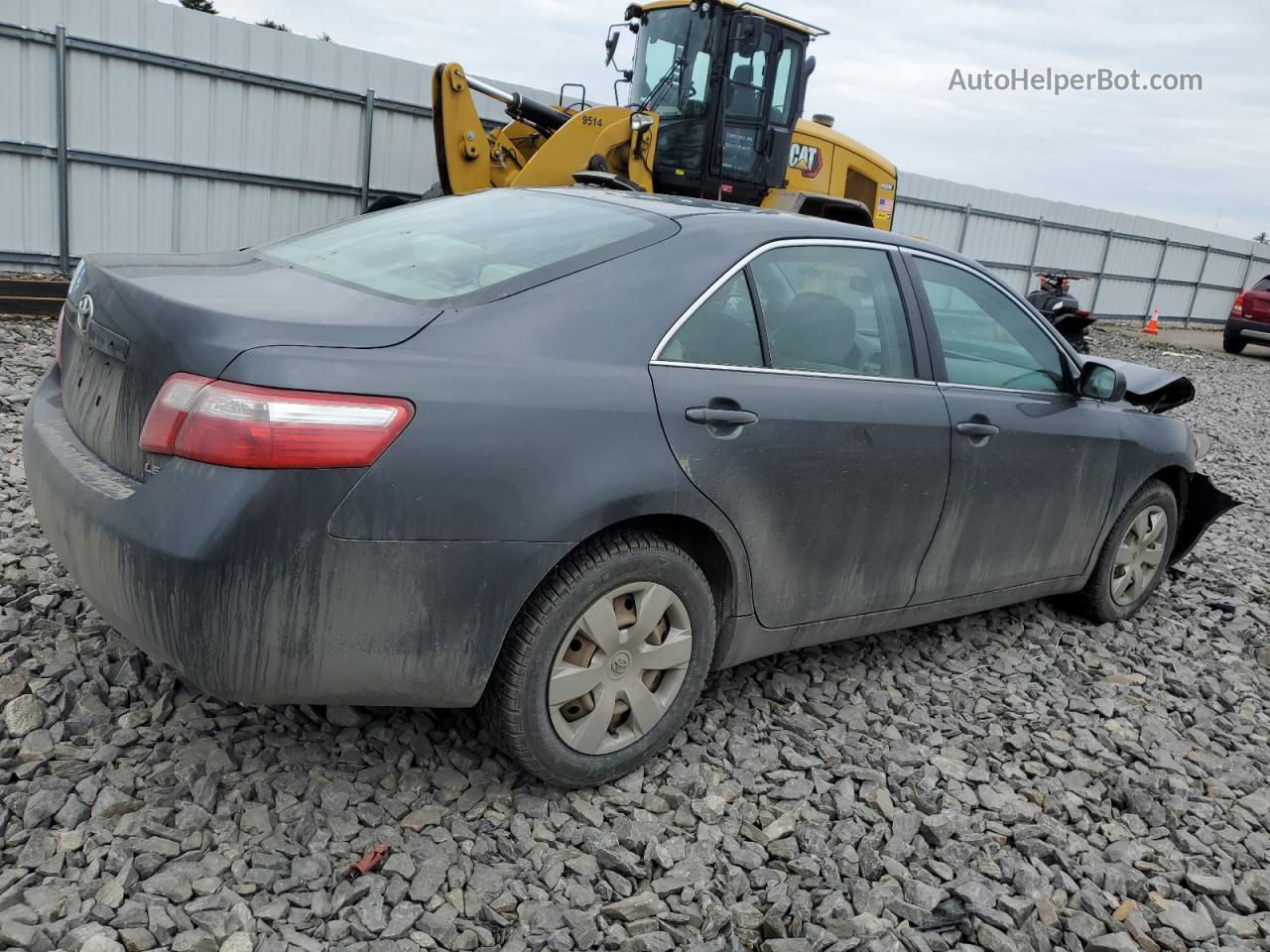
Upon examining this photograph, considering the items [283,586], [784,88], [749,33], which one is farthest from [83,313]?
[784,88]

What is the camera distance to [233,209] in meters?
12.2

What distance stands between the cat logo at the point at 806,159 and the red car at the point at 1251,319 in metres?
13.0

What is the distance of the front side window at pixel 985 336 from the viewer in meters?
3.62

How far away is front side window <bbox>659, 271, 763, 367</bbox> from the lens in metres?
2.83

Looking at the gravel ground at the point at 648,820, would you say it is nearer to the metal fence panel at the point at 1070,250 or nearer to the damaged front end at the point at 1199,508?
the damaged front end at the point at 1199,508

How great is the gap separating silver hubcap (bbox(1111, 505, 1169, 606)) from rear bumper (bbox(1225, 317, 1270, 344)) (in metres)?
18.8

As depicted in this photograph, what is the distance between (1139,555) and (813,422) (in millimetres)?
2401

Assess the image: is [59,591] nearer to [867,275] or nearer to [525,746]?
[525,746]

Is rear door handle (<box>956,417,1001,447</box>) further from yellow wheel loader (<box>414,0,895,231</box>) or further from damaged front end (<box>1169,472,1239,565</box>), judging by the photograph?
yellow wheel loader (<box>414,0,895,231</box>)

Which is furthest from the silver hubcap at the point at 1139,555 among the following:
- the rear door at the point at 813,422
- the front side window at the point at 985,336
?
the rear door at the point at 813,422

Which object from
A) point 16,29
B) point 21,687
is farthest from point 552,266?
point 16,29

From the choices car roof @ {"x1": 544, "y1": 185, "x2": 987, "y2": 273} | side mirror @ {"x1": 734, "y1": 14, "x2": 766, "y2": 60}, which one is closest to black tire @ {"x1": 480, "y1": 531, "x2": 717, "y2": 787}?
car roof @ {"x1": 544, "y1": 185, "x2": 987, "y2": 273}

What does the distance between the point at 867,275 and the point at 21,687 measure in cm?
281

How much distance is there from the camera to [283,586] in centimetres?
221
